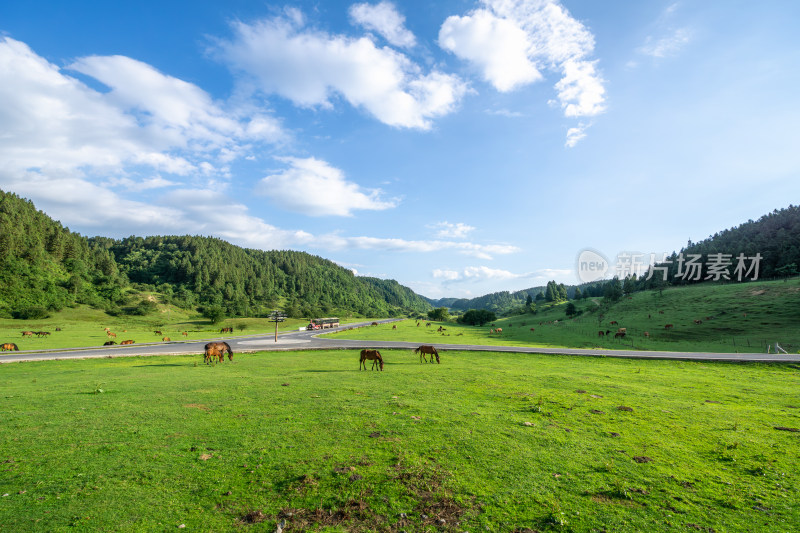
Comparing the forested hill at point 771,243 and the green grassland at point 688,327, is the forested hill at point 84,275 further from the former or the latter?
the forested hill at point 771,243

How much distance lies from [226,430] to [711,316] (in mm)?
93267

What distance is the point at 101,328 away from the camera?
73375 mm

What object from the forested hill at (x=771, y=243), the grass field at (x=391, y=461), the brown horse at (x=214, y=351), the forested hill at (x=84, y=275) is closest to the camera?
the grass field at (x=391, y=461)

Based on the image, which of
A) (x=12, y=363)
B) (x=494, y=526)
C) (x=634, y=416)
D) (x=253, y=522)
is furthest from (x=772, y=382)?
(x=12, y=363)

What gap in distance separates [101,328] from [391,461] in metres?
95.8

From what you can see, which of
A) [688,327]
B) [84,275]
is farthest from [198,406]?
[84,275]

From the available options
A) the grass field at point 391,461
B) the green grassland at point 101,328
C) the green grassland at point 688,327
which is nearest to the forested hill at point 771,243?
the green grassland at point 688,327

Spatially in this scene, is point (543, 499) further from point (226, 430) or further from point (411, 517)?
point (226, 430)

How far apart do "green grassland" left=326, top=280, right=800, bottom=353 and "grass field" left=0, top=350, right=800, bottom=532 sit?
3784cm

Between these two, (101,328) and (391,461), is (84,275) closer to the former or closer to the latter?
(101,328)

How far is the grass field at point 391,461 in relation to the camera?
592 centimetres

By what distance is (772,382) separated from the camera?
21.4 meters

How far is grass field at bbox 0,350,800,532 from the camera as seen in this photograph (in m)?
5.92

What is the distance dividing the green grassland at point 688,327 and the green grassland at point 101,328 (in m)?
34.0
